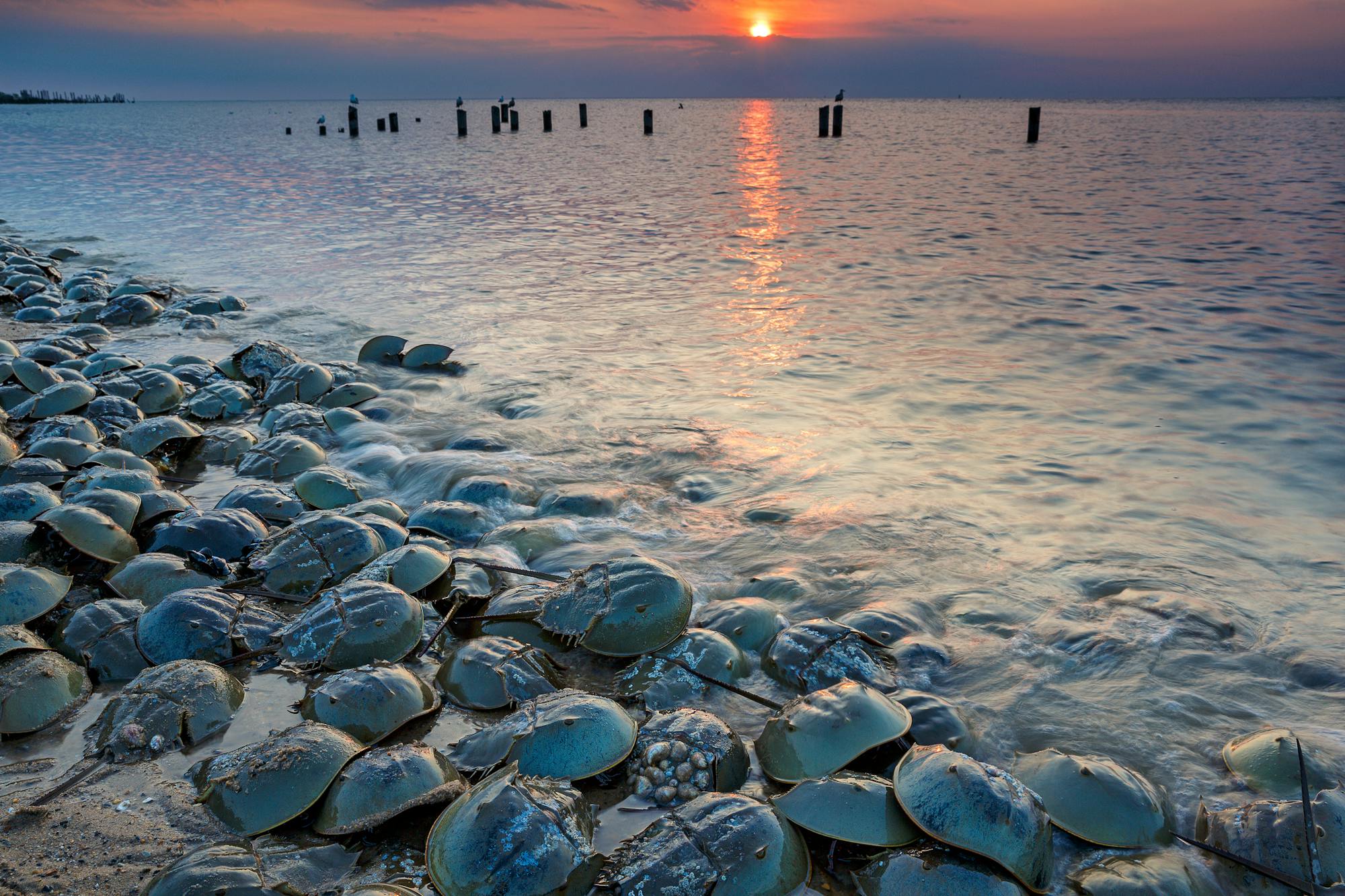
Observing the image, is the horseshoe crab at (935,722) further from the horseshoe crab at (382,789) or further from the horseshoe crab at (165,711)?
the horseshoe crab at (165,711)

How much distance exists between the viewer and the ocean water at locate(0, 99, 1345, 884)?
321cm

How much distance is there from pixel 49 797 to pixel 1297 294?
36.7 feet

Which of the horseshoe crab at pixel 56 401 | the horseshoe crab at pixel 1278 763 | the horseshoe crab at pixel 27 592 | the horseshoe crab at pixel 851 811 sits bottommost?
the horseshoe crab at pixel 1278 763

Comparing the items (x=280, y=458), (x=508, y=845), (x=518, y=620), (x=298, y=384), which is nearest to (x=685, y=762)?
(x=508, y=845)

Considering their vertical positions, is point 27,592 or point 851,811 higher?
point 27,592

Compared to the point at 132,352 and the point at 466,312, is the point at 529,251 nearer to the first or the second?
the point at 466,312

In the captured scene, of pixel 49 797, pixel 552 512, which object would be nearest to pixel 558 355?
pixel 552 512

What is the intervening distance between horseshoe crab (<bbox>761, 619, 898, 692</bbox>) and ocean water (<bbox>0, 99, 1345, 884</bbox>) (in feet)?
0.31

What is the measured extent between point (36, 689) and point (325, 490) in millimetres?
1769

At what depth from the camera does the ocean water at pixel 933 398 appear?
10.5 ft

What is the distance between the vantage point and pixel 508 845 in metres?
1.93

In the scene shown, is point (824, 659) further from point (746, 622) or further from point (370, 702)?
→ point (370, 702)

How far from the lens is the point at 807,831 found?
213 centimetres

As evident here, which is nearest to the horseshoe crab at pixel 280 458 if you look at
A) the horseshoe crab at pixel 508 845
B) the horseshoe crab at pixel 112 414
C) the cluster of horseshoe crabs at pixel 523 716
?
the cluster of horseshoe crabs at pixel 523 716
